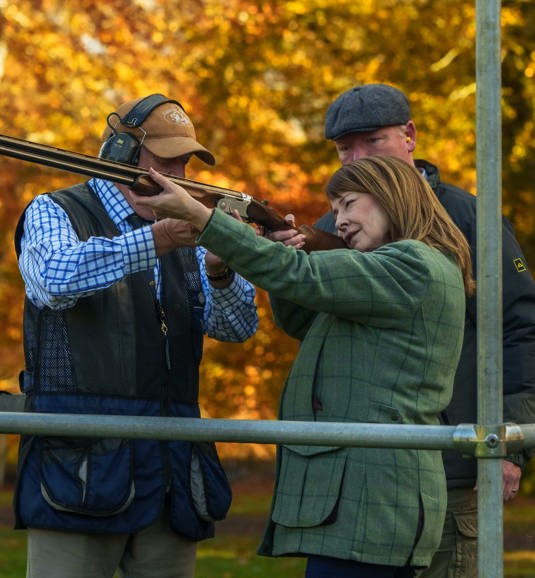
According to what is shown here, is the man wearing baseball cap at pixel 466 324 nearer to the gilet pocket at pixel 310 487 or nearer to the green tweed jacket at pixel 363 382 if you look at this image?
the green tweed jacket at pixel 363 382

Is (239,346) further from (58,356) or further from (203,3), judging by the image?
(58,356)

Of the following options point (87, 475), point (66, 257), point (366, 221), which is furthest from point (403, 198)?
point (87, 475)

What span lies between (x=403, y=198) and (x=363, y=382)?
55 cm

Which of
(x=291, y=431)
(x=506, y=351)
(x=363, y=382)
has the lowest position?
(x=291, y=431)

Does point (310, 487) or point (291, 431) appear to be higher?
point (291, 431)

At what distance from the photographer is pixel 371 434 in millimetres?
2939

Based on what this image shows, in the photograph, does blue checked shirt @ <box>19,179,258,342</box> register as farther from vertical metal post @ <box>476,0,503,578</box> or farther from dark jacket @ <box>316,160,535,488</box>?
dark jacket @ <box>316,160,535,488</box>

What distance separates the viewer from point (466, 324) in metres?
4.36

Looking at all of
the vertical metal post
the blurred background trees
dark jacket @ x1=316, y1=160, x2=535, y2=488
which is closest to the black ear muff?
dark jacket @ x1=316, y1=160, x2=535, y2=488

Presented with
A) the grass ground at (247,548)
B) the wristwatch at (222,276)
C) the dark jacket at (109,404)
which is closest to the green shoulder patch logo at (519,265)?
the wristwatch at (222,276)

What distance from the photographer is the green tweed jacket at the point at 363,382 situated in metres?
3.27

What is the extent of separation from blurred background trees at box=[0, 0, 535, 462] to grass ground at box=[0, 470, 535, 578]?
1.52 meters

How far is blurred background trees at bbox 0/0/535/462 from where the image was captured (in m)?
12.8

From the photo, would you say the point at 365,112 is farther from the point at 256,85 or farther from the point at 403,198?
the point at 256,85
